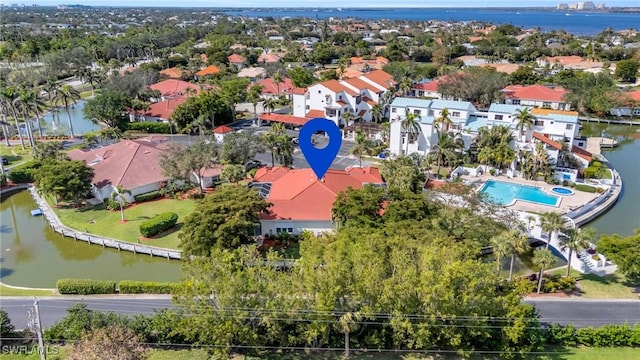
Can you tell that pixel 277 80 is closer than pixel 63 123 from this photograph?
No

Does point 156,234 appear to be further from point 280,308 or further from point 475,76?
point 475,76

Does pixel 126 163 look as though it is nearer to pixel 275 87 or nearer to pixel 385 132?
pixel 385 132

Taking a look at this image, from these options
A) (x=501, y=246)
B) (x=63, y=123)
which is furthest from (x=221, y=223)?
(x=63, y=123)

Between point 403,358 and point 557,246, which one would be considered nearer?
point 403,358

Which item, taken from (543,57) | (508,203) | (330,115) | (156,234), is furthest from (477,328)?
(543,57)

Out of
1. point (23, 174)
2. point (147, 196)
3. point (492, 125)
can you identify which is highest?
point (492, 125)
